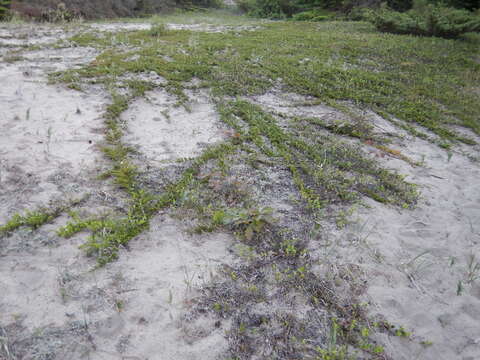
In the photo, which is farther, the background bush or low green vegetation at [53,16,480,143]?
the background bush

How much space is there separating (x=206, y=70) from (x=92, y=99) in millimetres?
2547

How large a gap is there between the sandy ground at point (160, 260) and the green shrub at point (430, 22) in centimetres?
874

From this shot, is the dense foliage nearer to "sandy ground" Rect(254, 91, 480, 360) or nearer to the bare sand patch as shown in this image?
the bare sand patch

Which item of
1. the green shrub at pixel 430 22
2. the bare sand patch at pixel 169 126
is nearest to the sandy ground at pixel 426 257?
the bare sand patch at pixel 169 126

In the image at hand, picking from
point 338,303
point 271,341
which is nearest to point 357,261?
point 338,303

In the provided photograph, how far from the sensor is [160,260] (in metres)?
2.86

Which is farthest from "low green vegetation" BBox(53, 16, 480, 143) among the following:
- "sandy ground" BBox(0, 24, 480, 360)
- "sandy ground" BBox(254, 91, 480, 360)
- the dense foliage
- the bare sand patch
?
the dense foliage

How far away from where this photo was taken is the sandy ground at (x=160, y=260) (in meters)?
2.28

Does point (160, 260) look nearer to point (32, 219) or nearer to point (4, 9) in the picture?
point (32, 219)

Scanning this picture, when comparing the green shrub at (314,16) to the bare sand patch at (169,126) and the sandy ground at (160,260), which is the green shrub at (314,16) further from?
the sandy ground at (160,260)

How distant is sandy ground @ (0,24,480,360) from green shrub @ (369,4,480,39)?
8.74 m

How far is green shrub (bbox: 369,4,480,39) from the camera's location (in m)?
11.3

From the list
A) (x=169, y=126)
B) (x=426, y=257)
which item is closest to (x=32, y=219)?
(x=169, y=126)

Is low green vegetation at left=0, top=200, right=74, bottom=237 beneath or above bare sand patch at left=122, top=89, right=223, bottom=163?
beneath
